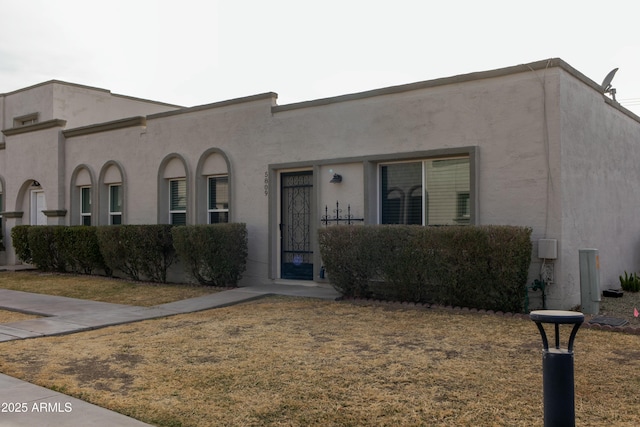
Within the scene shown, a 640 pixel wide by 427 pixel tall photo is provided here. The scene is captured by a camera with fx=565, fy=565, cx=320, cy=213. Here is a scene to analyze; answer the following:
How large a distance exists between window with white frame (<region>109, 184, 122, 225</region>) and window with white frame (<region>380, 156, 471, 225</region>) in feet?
29.7

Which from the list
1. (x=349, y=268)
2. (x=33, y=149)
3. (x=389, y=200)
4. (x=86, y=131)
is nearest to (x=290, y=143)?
(x=389, y=200)

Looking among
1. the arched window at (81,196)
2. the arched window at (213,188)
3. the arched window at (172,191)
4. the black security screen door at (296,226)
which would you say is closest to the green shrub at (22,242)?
the arched window at (81,196)

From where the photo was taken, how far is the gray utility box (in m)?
9.42

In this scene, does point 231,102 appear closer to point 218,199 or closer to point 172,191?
point 218,199

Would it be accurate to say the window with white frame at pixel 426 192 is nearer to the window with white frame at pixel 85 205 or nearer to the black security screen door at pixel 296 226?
the black security screen door at pixel 296 226

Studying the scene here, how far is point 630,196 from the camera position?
1373 centimetres

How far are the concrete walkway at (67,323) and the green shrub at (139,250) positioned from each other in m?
2.73

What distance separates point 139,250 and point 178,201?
73.1 inches

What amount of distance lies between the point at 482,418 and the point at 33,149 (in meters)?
19.1

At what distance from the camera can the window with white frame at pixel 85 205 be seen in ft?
59.4

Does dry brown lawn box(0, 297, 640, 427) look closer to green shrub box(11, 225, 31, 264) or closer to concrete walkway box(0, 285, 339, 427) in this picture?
concrete walkway box(0, 285, 339, 427)

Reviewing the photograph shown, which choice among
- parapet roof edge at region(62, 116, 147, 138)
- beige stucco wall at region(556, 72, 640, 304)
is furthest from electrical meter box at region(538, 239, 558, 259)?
parapet roof edge at region(62, 116, 147, 138)

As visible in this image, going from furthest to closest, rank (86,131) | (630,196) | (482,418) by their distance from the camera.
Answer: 1. (86,131)
2. (630,196)
3. (482,418)

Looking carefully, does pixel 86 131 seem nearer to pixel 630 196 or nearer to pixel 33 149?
pixel 33 149
